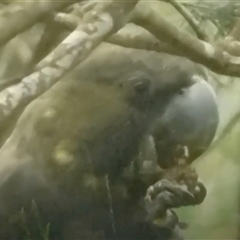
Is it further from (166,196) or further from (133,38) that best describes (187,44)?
(166,196)

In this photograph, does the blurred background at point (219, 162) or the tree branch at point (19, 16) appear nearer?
the tree branch at point (19, 16)

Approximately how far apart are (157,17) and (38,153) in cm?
42

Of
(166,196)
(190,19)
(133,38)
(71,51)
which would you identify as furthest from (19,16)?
(166,196)

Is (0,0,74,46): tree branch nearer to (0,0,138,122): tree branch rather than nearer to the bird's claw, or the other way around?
(0,0,138,122): tree branch

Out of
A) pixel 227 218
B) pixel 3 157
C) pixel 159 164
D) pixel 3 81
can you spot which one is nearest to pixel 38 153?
pixel 3 157

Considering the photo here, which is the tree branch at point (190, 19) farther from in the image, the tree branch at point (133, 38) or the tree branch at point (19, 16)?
the tree branch at point (19, 16)

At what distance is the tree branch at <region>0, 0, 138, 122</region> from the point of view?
3.03 ft

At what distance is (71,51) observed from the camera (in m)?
0.95

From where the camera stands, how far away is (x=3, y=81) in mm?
924

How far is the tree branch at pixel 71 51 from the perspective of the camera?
3.03 ft

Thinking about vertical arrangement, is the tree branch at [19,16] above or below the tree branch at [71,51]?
above

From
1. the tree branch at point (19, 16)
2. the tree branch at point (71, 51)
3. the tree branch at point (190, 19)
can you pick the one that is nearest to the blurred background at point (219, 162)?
the tree branch at point (190, 19)

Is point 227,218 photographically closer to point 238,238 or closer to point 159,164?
point 238,238

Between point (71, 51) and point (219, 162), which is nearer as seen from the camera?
point (71, 51)
